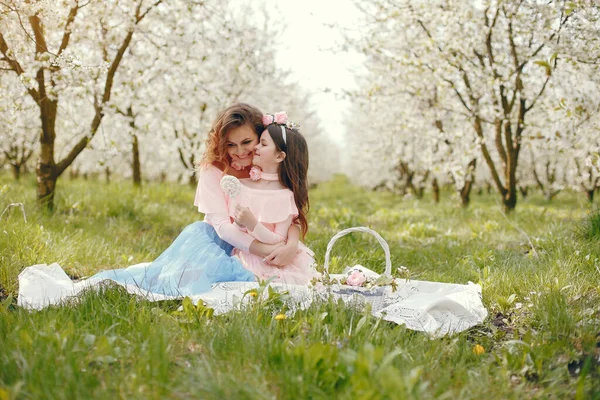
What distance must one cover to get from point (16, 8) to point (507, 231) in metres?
5.38

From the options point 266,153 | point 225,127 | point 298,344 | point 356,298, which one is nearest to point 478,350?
point 356,298

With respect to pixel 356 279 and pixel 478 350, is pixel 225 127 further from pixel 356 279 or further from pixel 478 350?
pixel 478 350

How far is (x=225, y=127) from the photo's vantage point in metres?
3.46

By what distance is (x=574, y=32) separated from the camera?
4.77 meters

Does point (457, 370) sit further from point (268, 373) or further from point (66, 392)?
point (66, 392)

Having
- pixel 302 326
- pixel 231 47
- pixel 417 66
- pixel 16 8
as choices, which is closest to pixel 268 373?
pixel 302 326

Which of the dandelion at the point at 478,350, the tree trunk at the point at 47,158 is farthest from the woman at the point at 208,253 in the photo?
the tree trunk at the point at 47,158

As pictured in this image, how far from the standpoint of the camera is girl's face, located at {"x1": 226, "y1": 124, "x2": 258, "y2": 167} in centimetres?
348

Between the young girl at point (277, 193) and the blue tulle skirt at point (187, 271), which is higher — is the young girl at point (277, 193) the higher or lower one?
the higher one

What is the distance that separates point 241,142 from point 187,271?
971 millimetres

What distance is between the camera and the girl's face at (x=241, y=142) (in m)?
3.48

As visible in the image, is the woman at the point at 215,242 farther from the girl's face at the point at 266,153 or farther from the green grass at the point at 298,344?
the green grass at the point at 298,344

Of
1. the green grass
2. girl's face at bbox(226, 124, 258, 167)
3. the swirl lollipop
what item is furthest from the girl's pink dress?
the green grass

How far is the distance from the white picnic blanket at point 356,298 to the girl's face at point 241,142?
37.5 inches
